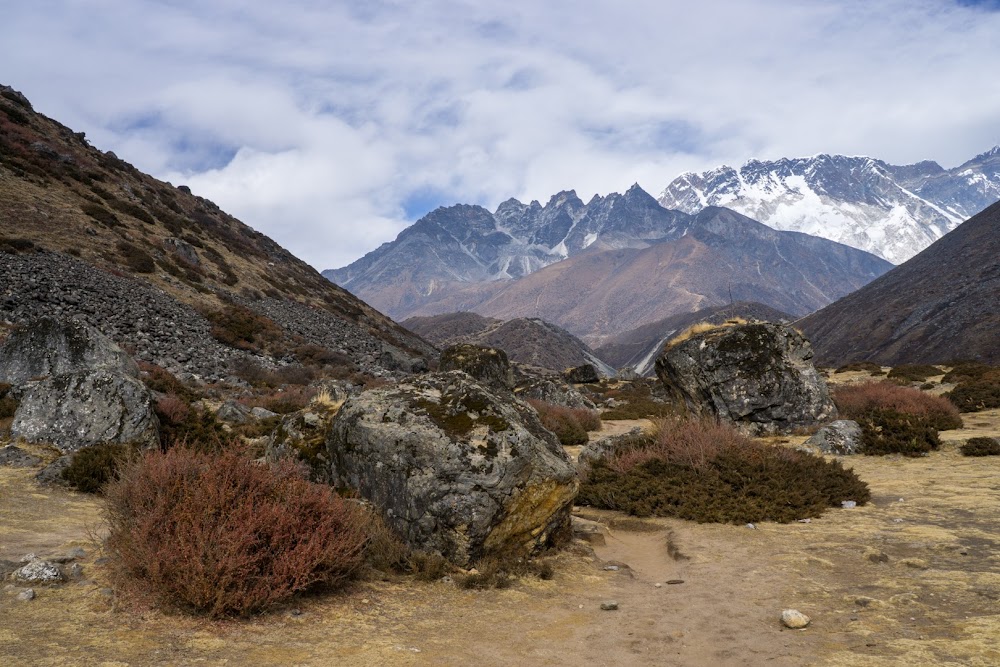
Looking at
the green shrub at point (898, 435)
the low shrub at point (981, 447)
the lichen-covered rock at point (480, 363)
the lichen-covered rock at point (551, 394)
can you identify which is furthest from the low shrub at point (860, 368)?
the low shrub at point (981, 447)

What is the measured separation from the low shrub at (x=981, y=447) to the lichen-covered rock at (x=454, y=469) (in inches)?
419

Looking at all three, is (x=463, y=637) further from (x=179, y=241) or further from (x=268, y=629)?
(x=179, y=241)

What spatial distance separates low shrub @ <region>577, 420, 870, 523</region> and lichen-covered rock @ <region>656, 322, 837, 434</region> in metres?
5.73

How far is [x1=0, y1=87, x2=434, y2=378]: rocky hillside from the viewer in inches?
1033

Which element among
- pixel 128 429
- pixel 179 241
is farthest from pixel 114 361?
pixel 179 241

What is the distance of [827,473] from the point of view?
1059 cm

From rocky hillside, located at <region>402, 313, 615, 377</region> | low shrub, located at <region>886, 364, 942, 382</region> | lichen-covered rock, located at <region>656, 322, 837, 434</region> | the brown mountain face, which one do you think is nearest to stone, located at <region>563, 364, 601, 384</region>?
low shrub, located at <region>886, 364, 942, 382</region>

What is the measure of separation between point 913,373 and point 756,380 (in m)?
18.5

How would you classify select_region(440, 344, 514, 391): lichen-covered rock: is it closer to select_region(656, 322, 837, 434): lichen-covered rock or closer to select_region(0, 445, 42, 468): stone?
select_region(656, 322, 837, 434): lichen-covered rock

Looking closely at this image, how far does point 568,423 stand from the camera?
20250mm

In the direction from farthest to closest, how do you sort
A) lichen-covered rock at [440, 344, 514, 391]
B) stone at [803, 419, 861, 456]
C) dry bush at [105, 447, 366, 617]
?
Answer: lichen-covered rock at [440, 344, 514, 391], stone at [803, 419, 861, 456], dry bush at [105, 447, 366, 617]

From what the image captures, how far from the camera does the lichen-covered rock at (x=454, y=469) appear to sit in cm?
696

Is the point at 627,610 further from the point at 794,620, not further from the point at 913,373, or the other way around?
the point at 913,373

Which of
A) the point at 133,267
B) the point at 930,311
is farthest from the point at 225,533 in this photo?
the point at 930,311
